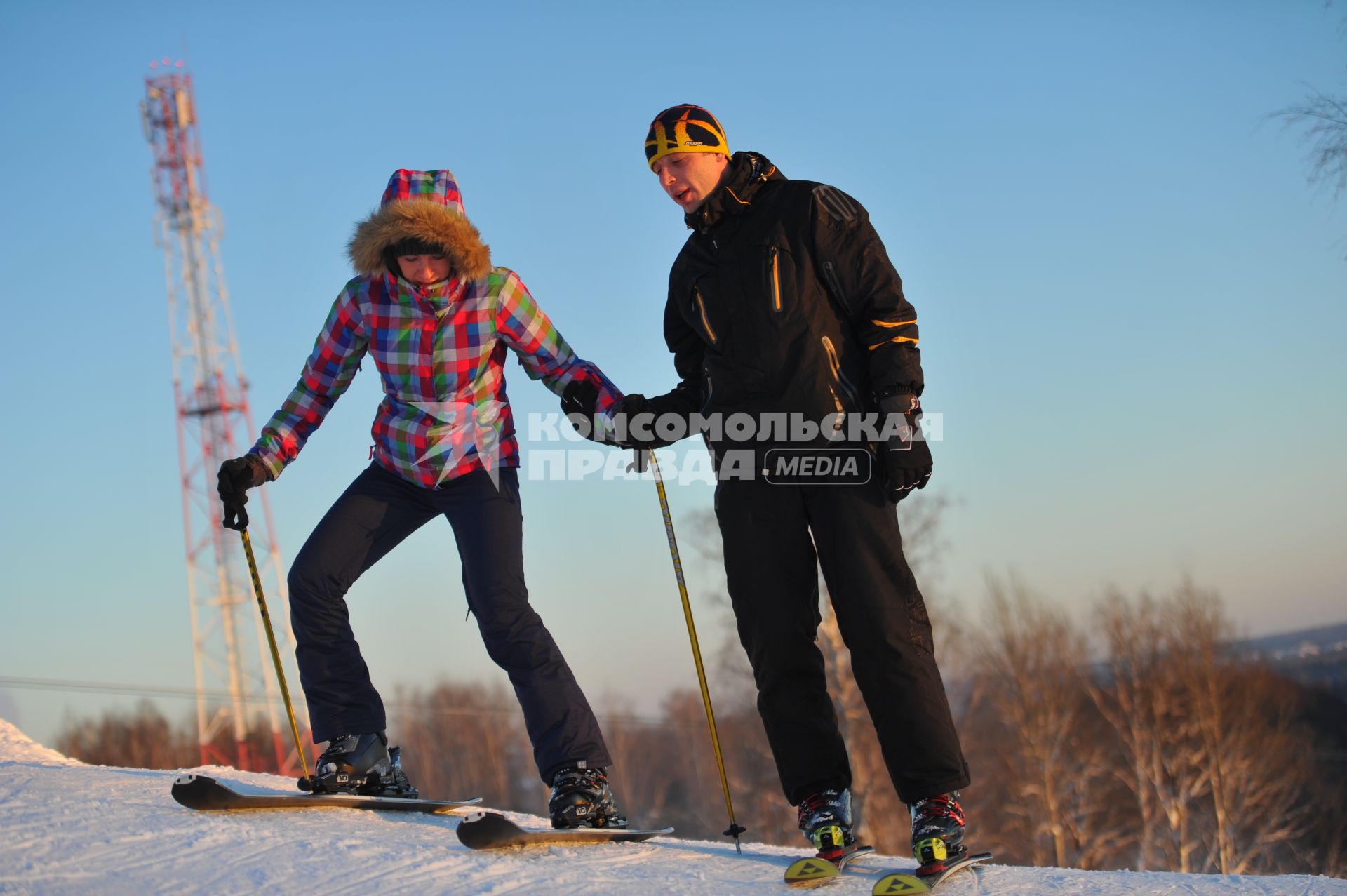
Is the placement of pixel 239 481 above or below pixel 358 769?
above

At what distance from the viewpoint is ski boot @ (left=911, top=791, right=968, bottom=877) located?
2.79 meters

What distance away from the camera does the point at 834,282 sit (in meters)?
3.20

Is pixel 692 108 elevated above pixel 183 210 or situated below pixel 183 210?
below

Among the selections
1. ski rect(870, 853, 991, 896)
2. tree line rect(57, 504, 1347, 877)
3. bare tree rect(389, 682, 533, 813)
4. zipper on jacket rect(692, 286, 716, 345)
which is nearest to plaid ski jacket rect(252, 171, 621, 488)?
zipper on jacket rect(692, 286, 716, 345)

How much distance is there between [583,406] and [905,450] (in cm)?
131

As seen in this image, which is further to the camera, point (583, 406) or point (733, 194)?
point (583, 406)

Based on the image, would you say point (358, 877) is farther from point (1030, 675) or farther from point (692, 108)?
point (1030, 675)

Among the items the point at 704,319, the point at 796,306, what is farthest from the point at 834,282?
the point at 704,319

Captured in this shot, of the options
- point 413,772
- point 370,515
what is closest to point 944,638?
point 370,515

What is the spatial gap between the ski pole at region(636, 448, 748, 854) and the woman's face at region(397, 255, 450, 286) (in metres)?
0.94

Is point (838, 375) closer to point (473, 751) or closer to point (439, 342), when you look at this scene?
point (439, 342)

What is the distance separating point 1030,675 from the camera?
27.7 m

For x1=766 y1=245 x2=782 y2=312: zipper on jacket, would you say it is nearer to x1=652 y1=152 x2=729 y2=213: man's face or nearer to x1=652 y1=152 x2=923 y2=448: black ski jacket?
x1=652 y1=152 x2=923 y2=448: black ski jacket

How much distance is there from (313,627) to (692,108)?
2.19 meters
